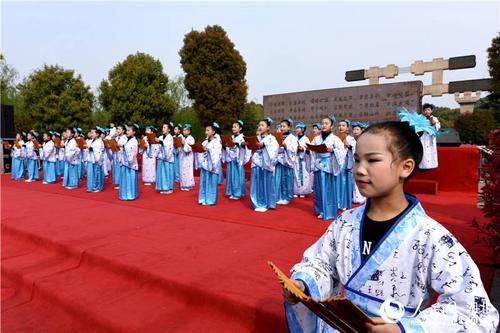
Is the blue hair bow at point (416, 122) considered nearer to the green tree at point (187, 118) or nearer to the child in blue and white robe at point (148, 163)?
the child in blue and white robe at point (148, 163)

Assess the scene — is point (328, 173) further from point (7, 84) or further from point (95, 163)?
point (7, 84)

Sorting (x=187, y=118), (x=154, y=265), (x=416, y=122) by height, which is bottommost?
(x=154, y=265)

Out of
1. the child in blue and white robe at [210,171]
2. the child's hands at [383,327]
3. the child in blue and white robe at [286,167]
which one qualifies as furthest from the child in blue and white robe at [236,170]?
the child's hands at [383,327]

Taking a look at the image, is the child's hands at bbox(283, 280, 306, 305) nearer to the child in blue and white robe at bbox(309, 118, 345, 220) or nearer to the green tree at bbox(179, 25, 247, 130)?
the child in blue and white robe at bbox(309, 118, 345, 220)

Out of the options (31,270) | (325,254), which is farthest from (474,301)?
(31,270)

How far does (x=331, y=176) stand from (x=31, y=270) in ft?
15.0

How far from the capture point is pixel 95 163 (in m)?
9.98

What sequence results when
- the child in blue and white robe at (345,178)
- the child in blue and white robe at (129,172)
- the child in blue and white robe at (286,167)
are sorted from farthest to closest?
1. the child in blue and white robe at (129,172)
2. the child in blue and white robe at (286,167)
3. the child in blue and white robe at (345,178)

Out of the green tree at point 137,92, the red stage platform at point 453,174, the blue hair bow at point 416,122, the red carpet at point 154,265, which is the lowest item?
the red carpet at point 154,265

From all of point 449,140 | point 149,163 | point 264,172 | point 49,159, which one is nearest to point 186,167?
point 149,163

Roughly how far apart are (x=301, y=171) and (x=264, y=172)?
2005 millimetres

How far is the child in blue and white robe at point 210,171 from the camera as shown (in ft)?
25.3

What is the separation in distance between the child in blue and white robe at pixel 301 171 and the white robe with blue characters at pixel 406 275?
676 centimetres

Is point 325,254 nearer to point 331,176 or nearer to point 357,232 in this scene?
point 357,232
